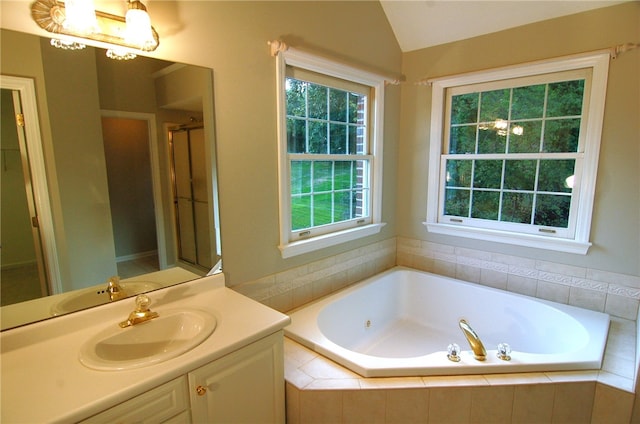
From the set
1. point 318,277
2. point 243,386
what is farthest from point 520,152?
point 243,386

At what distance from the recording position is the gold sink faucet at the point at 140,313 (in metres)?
1.37

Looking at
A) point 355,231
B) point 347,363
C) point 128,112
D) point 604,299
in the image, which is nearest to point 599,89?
point 604,299

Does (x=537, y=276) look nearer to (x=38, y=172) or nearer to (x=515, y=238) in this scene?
(x=515, y=238)

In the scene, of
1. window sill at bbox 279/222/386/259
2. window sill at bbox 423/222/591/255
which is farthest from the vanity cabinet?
window sill at bbox 423/222/591/255

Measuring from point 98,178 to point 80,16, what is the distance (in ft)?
1.92

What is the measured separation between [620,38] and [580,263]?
144 centimetres

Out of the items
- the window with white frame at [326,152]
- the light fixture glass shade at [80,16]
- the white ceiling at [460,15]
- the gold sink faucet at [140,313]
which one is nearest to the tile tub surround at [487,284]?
the window with white frame at [326,152]

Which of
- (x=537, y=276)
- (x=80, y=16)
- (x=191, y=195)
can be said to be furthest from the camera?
(x=537, y=276)

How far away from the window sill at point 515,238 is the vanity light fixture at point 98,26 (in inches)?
95.6

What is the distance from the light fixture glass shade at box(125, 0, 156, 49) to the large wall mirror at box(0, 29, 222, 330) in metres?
0.11

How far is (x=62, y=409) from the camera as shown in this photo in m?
0.91

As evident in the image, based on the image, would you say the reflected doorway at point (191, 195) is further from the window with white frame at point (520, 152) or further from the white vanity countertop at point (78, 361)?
the window with white frame at point (520, 152)

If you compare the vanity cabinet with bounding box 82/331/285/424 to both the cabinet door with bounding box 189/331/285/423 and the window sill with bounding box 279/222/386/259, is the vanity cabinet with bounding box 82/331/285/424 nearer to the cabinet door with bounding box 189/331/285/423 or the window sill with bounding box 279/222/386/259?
the cabinet door with bounding box 189/331/285/423

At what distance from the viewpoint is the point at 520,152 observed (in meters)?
2.50
